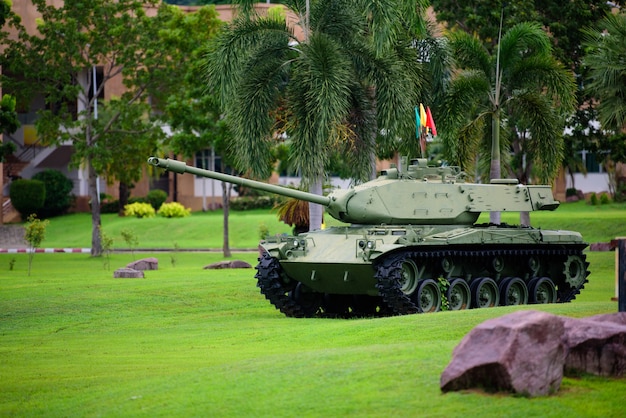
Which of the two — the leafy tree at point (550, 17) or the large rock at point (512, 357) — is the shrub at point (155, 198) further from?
the large rock at point (512, 357)

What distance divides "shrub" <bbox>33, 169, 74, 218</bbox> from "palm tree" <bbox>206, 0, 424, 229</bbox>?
35.2 meters

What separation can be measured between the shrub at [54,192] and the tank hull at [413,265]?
131ft

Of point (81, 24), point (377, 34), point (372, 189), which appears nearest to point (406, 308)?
point (372, 189)

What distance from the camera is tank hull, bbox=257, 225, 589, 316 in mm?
20109

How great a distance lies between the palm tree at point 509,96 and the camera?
2808 centimetres

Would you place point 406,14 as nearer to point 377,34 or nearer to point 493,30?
point 377,34

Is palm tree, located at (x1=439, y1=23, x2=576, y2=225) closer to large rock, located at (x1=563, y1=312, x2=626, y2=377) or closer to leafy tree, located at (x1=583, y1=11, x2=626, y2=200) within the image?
leafy tree, located at (x1=583, y1=11, x2=626, y2=200)

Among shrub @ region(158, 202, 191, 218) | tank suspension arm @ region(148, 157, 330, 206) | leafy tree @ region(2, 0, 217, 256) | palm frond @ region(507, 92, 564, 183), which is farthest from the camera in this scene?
shrub @ region(158, 202, 191, 218)

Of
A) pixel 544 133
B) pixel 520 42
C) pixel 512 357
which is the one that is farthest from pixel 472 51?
pixel 512 357

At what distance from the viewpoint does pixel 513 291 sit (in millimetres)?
23297

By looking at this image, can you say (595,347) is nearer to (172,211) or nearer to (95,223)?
(95,223)

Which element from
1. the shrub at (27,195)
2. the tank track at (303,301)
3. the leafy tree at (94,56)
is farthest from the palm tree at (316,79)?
the shrub at (27,195)

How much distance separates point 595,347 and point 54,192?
51.7 meters

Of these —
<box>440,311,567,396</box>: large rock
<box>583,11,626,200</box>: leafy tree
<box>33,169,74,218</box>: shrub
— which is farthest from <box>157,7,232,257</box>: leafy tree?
<box>440,311,567,396</box>: large rock
